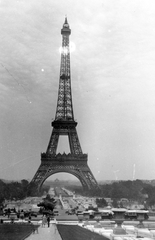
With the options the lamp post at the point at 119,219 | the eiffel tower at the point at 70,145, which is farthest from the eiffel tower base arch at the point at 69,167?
the lamp post at the point at 119,219

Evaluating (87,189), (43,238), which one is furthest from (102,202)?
(43,238)

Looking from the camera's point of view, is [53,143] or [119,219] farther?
[53,143]

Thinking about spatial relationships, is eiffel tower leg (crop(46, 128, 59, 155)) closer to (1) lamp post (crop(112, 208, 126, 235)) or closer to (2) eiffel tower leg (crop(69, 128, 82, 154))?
(2) eiffel tower leg (crop(69, 128, 82, 154))

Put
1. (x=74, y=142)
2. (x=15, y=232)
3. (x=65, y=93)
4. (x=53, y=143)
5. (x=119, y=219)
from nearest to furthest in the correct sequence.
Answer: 1. (x=119, y=219)
2. (x=15, y=232)
3. (x=74, y=142)
4. (x=53, y=143)
5. (x=65, y=93)

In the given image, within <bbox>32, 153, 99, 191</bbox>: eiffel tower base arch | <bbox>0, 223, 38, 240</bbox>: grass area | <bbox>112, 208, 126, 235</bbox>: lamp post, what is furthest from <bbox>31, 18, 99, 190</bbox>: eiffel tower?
<bbox>112, 208, 126, 235</bbox>: lamp post

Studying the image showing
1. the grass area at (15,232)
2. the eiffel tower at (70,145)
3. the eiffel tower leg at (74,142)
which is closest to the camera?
the grass area at (15,232)

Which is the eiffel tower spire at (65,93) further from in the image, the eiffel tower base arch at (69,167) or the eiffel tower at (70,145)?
the eiffel tower base arch at (69,167)

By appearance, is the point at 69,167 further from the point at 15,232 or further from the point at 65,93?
the point at 15,232

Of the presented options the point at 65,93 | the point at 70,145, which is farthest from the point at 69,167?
the point at 65,93
